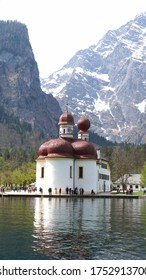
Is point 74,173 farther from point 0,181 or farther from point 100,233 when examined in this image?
point 100,233

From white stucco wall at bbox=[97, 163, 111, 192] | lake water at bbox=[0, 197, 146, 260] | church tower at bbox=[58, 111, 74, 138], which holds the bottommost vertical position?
lake water at bbox=[0, 197, 146, 260]

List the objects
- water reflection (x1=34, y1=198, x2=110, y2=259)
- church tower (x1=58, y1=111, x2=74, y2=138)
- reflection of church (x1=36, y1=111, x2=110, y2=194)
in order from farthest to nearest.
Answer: church tower (x1=58, y1=111, x2=74, y2=138) → reflection of church (x1=36, y1=111, x2=110, y2=194) → water reflection (x1=34, y1=198, x2=110, y2=259)

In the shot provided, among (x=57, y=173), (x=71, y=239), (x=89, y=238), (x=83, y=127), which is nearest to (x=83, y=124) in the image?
(x=83, y=127)

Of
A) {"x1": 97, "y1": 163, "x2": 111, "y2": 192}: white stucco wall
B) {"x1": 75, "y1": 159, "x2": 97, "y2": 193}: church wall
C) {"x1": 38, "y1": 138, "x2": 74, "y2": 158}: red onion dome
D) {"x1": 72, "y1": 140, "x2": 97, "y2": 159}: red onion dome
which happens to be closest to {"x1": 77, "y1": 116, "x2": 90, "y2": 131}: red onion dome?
{"x1": 97, "y1": 163, "x2": 111, "y2": 192}: white stucco wall

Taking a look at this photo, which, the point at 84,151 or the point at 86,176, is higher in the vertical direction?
the point at 84,151

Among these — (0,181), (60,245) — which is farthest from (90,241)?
(0,181)

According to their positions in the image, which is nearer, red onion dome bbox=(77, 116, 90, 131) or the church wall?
the church wall

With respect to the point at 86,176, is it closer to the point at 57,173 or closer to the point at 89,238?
the point at 57,173

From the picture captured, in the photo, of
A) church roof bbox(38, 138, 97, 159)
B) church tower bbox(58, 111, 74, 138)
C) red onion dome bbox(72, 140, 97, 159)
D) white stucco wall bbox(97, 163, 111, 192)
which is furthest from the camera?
white stucco wall bbox(97, 163, 111, 192)

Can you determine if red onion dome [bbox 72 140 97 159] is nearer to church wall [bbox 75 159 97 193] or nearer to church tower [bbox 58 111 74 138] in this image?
church wall [bbox 75 159 97 193]

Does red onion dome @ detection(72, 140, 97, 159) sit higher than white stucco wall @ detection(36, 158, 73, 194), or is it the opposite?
red onion dome @ detection(72, 140, 97, 159)

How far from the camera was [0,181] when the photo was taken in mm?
142375
